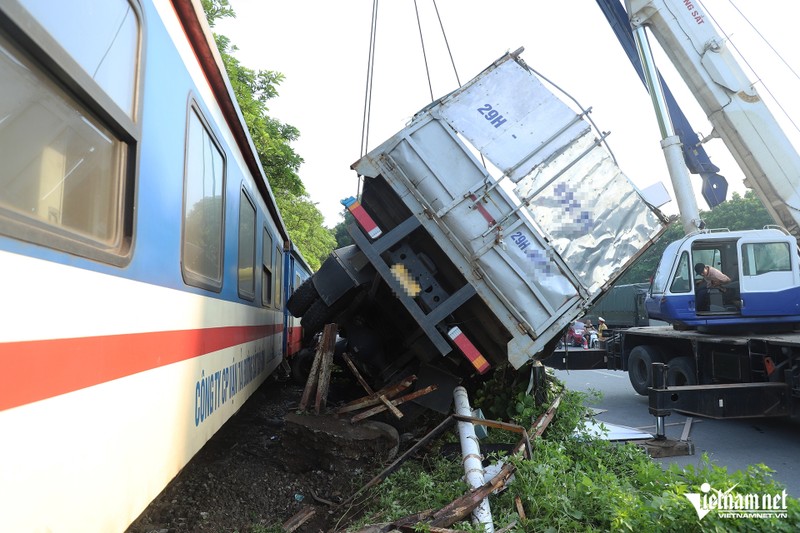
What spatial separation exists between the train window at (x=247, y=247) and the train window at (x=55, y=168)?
3.01 metres

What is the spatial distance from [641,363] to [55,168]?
9618 mm

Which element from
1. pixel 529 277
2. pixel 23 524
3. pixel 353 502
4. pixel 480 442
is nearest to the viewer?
pixel 23 524

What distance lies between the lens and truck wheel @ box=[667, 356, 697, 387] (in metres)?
8.28

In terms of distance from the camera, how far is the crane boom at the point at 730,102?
837 centimetres

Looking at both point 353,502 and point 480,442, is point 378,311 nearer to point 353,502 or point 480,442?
point 480,442

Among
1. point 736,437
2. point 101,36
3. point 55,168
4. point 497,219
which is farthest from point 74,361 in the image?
point 736,437

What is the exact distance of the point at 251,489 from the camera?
4.76 m

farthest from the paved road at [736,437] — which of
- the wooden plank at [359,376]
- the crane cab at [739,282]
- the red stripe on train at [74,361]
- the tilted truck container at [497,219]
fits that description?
the red stripe on train at [74,361]

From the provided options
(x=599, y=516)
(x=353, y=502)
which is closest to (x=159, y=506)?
(x=353, y=502)

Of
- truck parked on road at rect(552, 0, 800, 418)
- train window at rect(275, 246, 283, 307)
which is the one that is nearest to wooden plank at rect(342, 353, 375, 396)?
train window at rect(275, 246, 283, 307)

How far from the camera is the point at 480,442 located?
201 inches

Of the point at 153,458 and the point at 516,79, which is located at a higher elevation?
the point at 516,79

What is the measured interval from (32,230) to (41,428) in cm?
50
